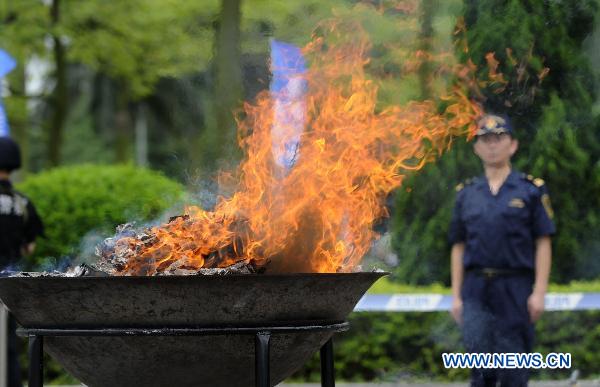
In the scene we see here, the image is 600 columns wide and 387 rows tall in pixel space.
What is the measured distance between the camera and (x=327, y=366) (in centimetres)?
517

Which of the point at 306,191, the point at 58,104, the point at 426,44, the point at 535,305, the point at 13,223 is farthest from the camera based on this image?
the point at 58,104

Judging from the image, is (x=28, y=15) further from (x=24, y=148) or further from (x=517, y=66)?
(x=517, y=66)

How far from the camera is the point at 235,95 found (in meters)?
8.99

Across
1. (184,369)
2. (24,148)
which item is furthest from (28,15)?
(184,369)

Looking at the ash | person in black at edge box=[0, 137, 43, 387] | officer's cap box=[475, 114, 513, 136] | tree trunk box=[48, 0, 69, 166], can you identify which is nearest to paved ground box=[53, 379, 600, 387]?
officer's cap box=[475, 114, 513, 136]

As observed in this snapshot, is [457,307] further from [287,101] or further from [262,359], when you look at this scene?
[262,359]

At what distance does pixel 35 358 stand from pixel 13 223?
385cm

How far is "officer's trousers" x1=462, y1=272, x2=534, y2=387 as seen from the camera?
6.71m

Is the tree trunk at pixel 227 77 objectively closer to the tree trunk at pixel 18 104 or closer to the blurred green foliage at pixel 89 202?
the blurred green foliage at pixel 89 202

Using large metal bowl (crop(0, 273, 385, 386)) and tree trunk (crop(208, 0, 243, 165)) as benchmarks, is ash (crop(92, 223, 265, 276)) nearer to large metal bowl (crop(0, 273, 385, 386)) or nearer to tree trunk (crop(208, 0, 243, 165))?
large metal bowl (crop(0, 273, 385, 386))

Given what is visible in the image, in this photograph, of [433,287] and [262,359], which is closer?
[262,359]

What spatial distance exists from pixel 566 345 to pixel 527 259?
2410 millimetres

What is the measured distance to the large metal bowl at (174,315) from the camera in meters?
4.34

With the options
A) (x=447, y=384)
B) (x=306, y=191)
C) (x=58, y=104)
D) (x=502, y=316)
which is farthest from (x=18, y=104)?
(x=306, y=191)
